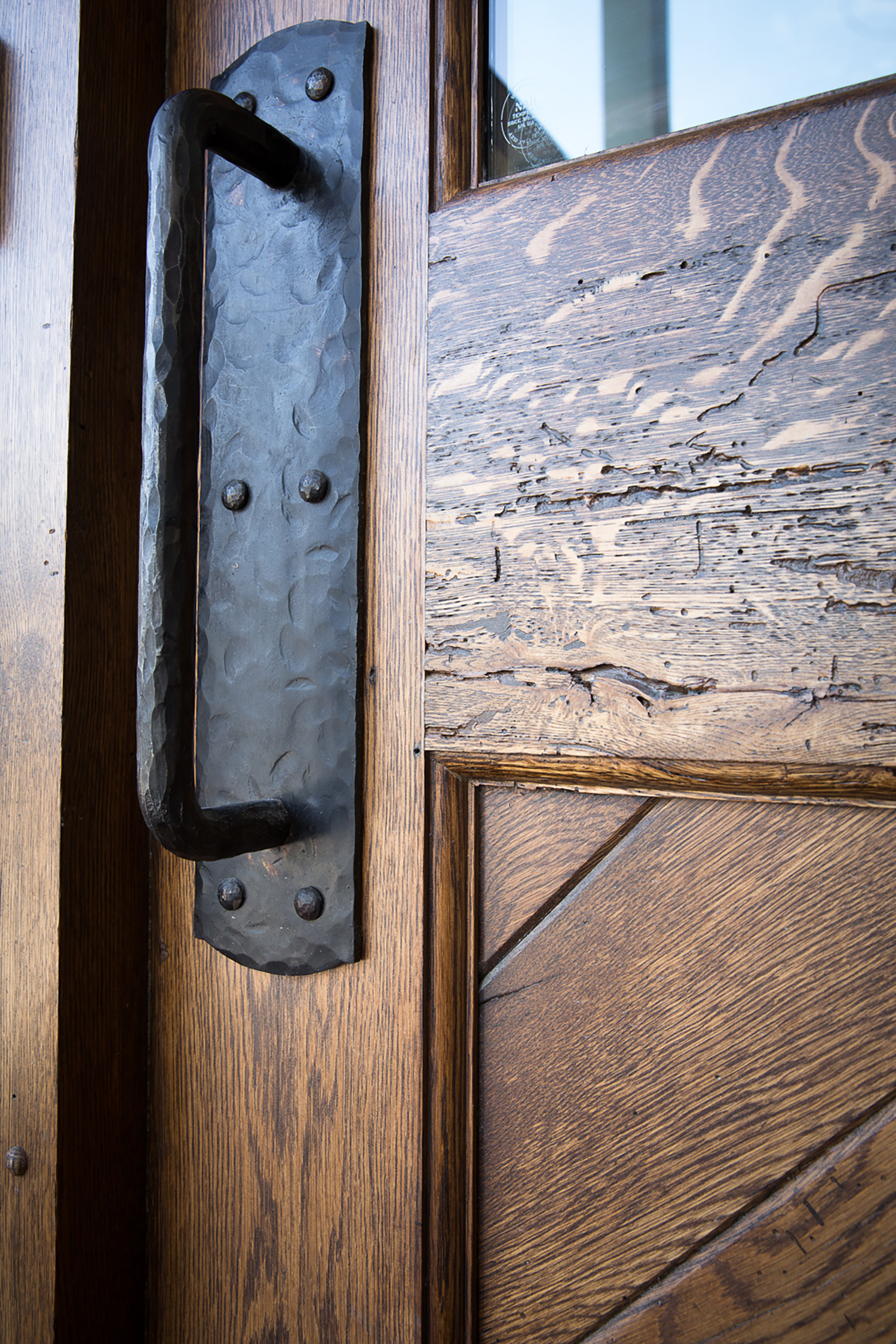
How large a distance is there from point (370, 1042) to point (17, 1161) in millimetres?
203

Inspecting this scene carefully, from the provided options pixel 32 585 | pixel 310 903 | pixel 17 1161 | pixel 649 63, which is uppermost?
pixel 649 63

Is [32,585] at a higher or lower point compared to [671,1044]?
higher

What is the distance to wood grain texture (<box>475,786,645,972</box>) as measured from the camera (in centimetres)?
37

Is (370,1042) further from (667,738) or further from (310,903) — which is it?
(667,738)

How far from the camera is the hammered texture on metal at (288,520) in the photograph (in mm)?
406

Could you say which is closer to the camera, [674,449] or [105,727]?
[674,449]

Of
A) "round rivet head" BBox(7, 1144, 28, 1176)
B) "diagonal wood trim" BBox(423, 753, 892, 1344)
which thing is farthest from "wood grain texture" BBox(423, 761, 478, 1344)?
"round rivet head" BBox(7, 1144, 28, 1176)

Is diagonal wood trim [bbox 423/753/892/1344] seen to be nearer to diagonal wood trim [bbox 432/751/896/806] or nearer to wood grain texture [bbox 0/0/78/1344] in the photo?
diagonal wood trim [bbox 432/751/896/806]

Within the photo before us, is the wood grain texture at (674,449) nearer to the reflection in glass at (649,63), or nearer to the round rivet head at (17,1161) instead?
the reflection in glass at (649,63)

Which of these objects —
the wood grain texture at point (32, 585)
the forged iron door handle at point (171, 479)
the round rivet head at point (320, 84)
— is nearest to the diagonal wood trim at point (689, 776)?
the forged iron door handle at point (171, 479)

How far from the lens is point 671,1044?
349 mm

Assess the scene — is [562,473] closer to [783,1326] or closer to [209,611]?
[209,611]

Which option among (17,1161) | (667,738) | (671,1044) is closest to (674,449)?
(667,738)

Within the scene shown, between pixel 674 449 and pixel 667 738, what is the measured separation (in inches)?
4.9
